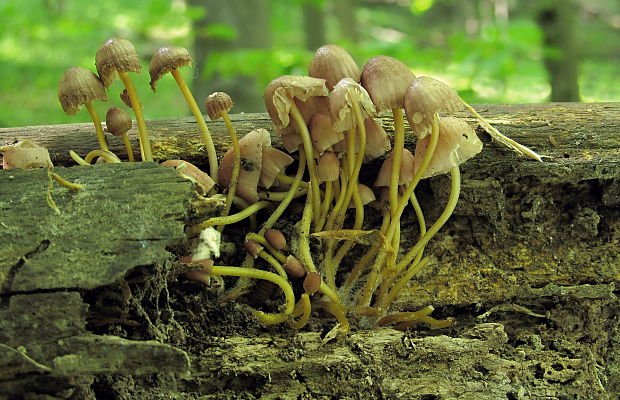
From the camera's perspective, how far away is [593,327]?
2.12m

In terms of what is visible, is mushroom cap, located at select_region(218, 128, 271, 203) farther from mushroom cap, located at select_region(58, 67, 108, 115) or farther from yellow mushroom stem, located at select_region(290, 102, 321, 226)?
mushroom cap, located at select_region(58, 67, 108, 115)

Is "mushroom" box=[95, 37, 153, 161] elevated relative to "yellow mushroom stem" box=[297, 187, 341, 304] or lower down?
elevated

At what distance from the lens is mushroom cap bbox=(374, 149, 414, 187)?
2.00 metres

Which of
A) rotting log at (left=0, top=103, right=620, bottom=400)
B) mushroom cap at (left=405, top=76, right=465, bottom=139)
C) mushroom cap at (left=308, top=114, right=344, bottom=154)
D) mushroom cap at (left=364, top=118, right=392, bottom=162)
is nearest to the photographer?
mushroom cap at (left=405, top=76, right=465, bottom=139)

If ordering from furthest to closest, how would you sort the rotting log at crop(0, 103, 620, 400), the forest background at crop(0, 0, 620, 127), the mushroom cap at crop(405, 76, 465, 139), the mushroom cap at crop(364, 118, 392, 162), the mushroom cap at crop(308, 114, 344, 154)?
the forest background at crop(0, 0, 620, 127) → the mushroom cap at crop(364, 118, 392, 162) → the mushroom cap at crop(308, 114, 344, 154) → the rotting log at crop(0, 103, 620, 400) → the mushroom cap at crop(405, 76, 465, 139)

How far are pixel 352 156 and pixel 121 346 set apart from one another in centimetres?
95

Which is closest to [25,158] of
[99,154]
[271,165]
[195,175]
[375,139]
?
[99,154]

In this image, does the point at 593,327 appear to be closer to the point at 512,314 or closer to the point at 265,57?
the point at 512,314

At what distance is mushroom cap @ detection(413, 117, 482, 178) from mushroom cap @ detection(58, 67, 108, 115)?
1131 mm

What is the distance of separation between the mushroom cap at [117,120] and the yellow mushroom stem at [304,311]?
89cm

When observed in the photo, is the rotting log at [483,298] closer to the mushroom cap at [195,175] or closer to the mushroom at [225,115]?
the mushroom cap at [195,175]

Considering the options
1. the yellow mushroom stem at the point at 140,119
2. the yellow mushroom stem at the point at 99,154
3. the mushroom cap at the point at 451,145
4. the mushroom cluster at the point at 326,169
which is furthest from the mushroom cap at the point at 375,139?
the yellow mushroom stem at the point at 99,154

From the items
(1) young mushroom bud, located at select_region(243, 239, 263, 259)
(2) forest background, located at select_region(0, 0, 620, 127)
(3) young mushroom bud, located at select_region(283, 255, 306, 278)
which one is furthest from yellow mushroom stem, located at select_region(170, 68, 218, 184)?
(2) forest background, located at select_region(0, 0, 620, 127)

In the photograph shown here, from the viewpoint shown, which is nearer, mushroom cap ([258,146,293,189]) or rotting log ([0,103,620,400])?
rotting log ([0,103,620,400])
